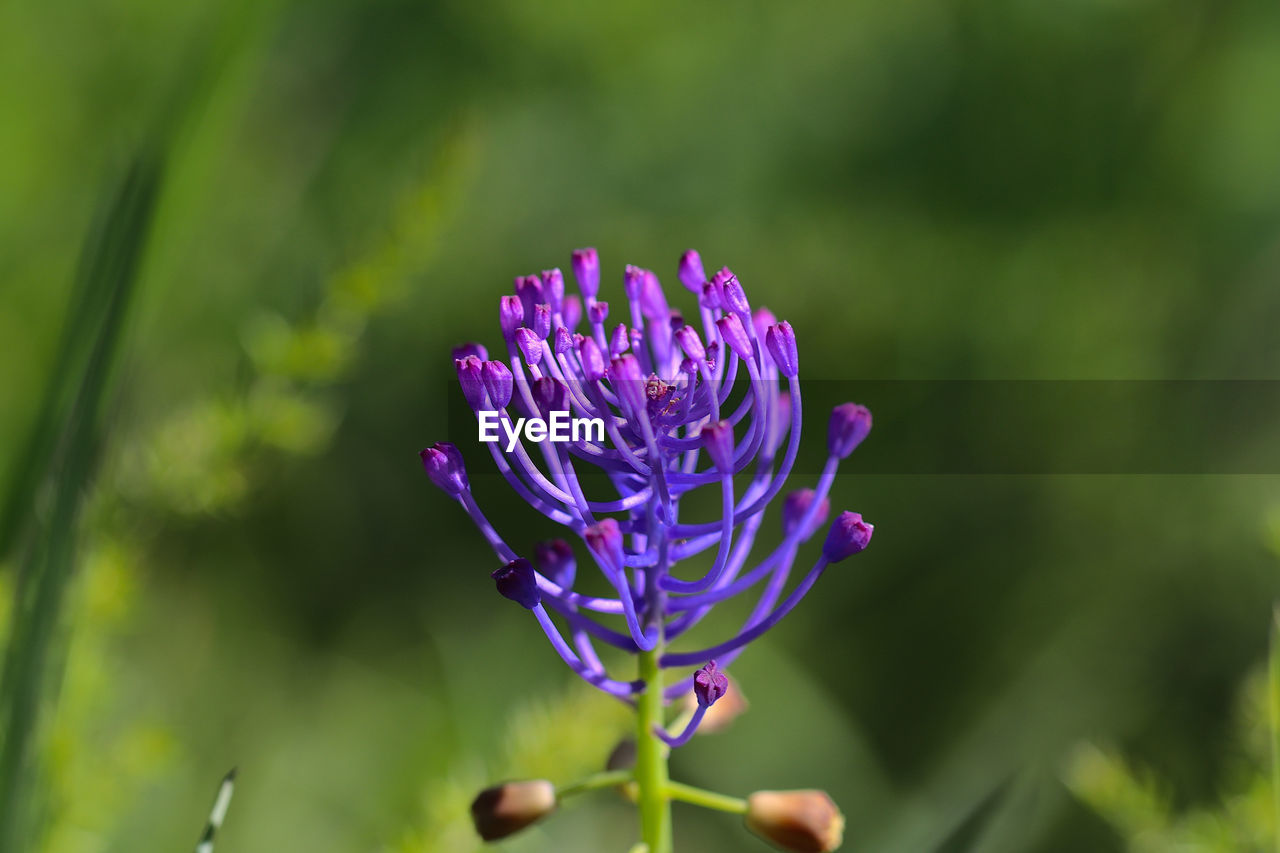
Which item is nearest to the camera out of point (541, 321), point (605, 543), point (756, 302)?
point (605, 543)

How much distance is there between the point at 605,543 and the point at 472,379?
0.18 m

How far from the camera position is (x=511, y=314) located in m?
0.98

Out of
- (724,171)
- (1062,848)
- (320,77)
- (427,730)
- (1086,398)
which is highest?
(320,77)

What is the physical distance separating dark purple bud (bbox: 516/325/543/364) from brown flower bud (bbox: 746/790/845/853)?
451mm

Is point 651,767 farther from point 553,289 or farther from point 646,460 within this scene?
point 553,289

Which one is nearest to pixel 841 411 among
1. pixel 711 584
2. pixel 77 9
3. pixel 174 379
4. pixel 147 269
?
pixel 711 584

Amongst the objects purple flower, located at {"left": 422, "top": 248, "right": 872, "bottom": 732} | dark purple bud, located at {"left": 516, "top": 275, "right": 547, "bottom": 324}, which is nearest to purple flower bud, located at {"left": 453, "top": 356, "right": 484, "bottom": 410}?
purple flower, located at {"left": 422, "top": 248, "right": 872, "bottom": 732}

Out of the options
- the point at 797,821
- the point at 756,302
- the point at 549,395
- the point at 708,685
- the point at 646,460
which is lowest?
the point at 756,302

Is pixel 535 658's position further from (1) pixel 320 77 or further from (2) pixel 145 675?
(1) pixel 320 77

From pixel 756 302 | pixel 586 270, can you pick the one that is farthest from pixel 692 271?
pixel 756 302

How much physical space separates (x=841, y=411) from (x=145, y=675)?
2170 millimetres

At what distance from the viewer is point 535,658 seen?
2.66 m

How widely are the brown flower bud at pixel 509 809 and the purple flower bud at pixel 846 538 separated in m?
0.33

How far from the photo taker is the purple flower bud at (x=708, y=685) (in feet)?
2.94
